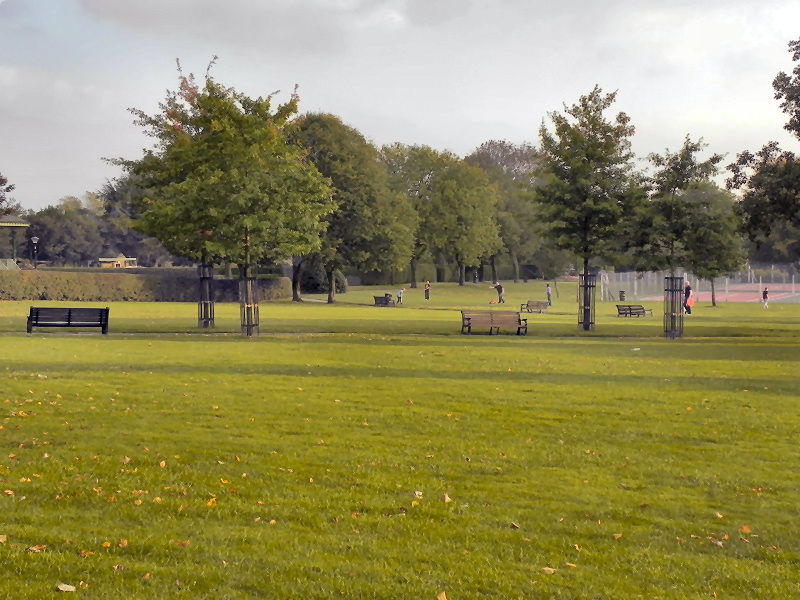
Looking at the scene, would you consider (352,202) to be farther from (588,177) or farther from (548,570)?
(548,570)

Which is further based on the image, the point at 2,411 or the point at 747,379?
the point at 747,379

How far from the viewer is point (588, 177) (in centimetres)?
3300

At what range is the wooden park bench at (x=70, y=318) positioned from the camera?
2691cm

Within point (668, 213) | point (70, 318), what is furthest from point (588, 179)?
point (70, 318)

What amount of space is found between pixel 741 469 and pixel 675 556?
10.6ft

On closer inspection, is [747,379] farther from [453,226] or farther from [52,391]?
[453,226]

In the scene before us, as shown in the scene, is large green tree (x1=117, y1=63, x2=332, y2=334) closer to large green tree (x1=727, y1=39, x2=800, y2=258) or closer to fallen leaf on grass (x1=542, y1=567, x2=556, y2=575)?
large green tree (x1=727, y1=39, x2=800, y2=258)

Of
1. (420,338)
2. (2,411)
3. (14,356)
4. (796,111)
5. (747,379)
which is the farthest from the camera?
(796,111)

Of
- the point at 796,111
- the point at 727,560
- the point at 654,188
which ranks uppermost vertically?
the point at 796,111

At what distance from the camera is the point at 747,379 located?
16641 mm

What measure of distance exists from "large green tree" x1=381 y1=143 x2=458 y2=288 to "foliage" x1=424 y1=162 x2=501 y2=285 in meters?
0.59

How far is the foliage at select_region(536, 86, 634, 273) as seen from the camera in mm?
32969

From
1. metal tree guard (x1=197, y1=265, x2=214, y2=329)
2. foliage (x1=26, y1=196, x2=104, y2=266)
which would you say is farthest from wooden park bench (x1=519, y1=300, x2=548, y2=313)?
foliage (x1=26, y1=196, x2=104, y2=266)

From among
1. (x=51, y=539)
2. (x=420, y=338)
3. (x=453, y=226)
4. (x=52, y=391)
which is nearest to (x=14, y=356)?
(x=52, y=391)
